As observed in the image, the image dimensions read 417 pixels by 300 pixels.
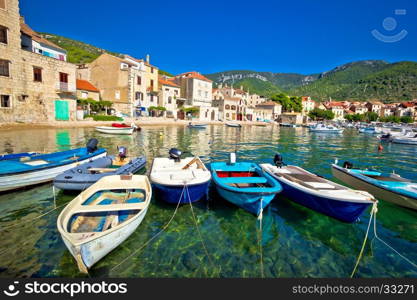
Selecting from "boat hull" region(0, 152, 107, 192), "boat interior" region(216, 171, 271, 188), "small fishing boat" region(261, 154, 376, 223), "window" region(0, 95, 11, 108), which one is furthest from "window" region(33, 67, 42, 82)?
"small fishing boat" region(261, 154, 376, 223)

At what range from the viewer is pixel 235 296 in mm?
3861

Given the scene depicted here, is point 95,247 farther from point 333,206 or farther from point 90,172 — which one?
point 333,206

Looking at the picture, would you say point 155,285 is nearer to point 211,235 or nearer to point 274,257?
point 211,235

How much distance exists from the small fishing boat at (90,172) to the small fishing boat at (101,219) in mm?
804

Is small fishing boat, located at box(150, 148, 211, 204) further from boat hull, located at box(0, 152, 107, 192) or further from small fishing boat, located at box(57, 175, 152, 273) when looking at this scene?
boat hull, located at box(0, 152, 107, 192)

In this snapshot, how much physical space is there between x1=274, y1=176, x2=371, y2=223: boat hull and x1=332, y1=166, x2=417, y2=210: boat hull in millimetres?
2707

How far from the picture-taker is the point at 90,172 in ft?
28.9

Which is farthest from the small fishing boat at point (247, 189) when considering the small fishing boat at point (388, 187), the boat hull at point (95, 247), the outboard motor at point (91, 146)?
the outboard motor at point (91, 146)

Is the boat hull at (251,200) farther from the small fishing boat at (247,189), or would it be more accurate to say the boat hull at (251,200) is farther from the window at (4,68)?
the window at (4,68)

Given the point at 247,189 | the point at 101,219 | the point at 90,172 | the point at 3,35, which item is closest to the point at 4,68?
the point at 3,35

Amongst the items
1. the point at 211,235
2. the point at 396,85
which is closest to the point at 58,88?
the point at 211,235

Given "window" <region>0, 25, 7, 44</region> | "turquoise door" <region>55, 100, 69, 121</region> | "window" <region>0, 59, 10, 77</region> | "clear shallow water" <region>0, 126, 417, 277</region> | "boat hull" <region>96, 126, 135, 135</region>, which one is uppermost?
"window" <region>0, 25, 7, 44</region>

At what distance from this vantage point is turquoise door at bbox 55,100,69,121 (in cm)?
3350

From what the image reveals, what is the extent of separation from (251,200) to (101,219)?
4.40m
